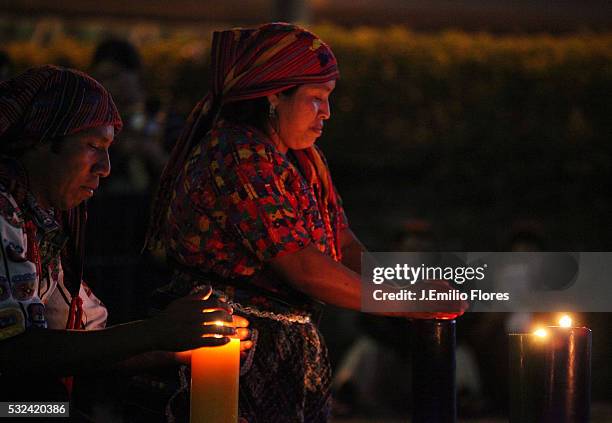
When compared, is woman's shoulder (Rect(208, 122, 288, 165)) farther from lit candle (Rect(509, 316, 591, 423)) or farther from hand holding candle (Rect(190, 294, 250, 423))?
lit candle (Rect(509, 316, 591, 423))

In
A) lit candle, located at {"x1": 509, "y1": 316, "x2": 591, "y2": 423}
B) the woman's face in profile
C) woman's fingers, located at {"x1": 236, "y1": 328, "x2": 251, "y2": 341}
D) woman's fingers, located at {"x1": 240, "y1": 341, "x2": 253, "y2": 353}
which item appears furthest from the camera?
the woman's face in profile

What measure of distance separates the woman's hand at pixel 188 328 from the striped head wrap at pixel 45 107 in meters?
0.49

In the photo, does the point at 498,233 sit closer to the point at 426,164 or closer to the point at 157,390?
the point at 426,164

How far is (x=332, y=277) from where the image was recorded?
3.11m

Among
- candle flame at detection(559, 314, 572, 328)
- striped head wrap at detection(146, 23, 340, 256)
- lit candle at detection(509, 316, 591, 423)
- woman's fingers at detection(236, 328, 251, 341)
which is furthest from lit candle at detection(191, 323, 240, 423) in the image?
striped head wrap at detection(146, 23, 340, 256)

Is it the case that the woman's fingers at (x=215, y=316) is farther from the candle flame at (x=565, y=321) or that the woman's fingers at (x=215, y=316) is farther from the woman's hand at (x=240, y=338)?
the candle flame at (x=565, y=321)

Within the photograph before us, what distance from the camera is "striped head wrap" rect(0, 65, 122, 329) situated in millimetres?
2510

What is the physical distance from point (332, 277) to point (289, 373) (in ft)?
1.09

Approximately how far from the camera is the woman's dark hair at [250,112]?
3311mm

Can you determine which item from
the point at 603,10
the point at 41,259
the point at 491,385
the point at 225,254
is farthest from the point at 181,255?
the point at 603,10

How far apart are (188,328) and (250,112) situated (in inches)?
40.8

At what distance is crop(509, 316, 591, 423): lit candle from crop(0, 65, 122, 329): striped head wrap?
116 cm

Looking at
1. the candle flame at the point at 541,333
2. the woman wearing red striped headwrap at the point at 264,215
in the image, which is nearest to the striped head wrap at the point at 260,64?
the woman wearing red striped headwrap at the point at 264,215

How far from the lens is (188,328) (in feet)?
8.02
